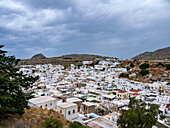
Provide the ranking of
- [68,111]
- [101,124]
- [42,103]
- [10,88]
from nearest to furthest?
[10,88] < [101,124] < [68,111] < [42,103]

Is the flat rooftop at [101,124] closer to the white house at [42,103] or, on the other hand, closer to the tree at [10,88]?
the white house at [42,103]

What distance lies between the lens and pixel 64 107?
58.0ft

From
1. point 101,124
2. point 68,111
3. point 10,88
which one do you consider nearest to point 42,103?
point 68,111

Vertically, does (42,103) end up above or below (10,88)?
below

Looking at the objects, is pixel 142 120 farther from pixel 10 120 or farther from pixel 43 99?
pixel 43 99

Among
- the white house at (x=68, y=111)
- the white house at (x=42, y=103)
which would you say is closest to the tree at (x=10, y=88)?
the white house at (x=42, y=103)

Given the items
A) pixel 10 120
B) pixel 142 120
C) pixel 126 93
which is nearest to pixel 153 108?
pixel 142 120

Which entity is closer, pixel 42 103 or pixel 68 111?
pixel 68 111

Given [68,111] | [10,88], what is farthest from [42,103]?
[10,88]

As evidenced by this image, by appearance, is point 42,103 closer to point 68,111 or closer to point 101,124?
point 68,111

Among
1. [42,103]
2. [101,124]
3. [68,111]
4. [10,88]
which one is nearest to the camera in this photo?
[10,88]

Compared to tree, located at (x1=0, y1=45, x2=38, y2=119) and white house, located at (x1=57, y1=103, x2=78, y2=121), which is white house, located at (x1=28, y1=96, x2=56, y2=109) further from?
tree, located at (x1=0, y1=45, x2=38, y2=119)

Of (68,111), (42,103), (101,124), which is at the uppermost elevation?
(42,103)

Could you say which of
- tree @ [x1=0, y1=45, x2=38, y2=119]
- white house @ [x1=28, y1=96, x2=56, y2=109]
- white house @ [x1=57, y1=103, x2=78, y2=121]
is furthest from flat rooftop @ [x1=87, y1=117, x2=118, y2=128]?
tree @ [x1=0, y1=45, x2=38, y2=119]
